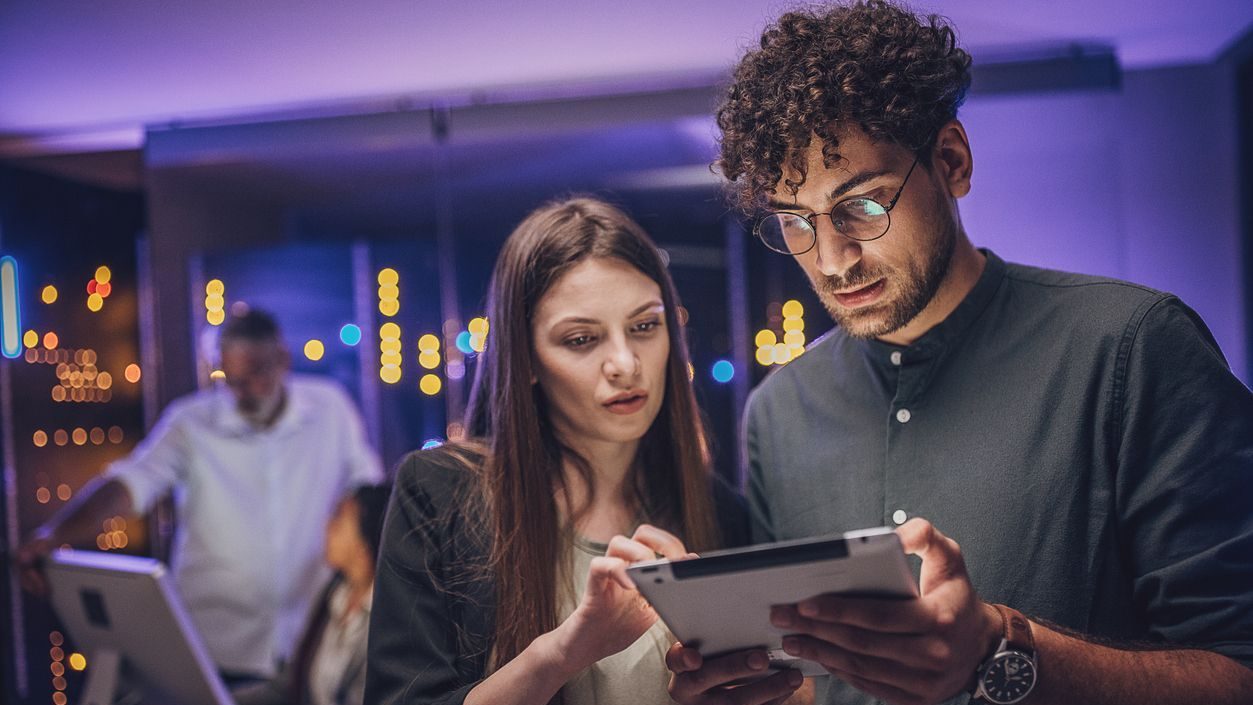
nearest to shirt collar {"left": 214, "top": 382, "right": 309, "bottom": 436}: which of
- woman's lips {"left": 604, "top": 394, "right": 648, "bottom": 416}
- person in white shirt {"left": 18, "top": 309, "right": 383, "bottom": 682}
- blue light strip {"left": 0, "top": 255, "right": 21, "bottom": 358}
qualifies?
person in white shirt {"left": 18, "top": 309, "right": 383, "bottom": 682}

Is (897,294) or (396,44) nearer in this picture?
(897,294)

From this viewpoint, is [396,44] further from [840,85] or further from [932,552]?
[932,552]

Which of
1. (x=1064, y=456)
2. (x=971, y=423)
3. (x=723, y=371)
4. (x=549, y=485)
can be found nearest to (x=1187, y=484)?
(x=1064, y=456)

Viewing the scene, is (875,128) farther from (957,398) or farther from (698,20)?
(698,20)

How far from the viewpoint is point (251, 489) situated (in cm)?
452

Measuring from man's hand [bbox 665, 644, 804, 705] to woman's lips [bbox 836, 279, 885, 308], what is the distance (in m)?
0.54

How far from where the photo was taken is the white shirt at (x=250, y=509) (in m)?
4.46

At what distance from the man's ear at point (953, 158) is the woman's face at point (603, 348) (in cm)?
51

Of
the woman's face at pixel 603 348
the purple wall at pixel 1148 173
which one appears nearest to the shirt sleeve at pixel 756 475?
the woman's face at pixel 603 348

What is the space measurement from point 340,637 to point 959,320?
2.80 metres

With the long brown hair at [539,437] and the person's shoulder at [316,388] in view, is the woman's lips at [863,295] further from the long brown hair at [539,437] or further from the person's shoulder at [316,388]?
the person's shoulder at [316,388]

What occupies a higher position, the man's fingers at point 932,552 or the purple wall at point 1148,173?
the purple wall at point 1148,173

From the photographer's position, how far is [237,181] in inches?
185

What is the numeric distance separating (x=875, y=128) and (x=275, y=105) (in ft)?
11.2
